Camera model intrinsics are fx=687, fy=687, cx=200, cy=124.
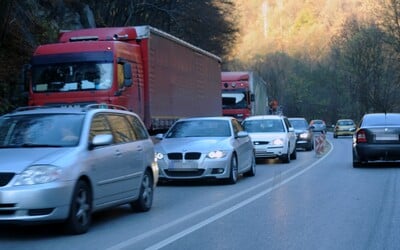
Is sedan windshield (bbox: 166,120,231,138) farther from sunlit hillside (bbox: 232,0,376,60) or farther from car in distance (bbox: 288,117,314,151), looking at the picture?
sunlit hillside (bbox: 232,0,376,60)

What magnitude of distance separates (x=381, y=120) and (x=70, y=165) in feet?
40.3

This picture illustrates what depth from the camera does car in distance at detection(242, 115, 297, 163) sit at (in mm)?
21188

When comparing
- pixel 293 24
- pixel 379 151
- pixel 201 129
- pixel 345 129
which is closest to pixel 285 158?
pixel 379 151

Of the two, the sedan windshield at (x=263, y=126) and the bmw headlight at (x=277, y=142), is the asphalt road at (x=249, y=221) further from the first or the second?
the sedan windshield at (x=263, y=126)

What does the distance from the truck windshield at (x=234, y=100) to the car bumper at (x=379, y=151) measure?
1510cm

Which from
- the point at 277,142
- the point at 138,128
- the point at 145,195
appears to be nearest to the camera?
the point at 145,195

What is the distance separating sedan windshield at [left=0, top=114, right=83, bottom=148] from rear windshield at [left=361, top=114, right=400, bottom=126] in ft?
36.4

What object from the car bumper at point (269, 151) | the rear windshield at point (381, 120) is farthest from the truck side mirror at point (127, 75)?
the rear windshield at point (381, 120)

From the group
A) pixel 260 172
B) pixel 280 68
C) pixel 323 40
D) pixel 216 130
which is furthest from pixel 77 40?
pixel 323 40

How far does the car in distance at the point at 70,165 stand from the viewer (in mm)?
8094

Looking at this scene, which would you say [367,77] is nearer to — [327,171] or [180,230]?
[327,171]

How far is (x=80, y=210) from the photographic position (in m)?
8.73

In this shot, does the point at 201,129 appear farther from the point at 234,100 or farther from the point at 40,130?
the point at 234,100

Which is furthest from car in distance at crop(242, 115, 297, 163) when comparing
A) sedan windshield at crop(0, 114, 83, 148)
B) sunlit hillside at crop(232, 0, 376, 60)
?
sunlit hillside at crop(232, 0, 376, 60)
